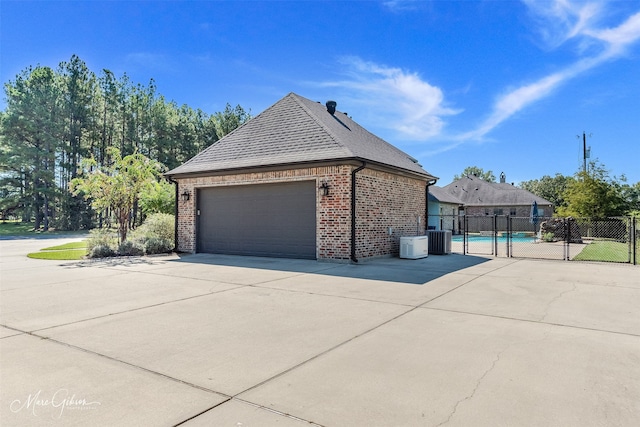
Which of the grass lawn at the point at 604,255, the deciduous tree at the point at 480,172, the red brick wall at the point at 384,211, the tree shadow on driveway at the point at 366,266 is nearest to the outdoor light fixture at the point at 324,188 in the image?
the red brick wall at the point at 384,211

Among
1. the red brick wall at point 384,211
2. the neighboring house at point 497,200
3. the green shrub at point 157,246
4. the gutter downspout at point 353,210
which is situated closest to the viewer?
the gutter downspout at point 353,210

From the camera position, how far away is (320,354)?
378cm

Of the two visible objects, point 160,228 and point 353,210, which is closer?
point 353,210

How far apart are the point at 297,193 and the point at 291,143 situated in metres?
1.97

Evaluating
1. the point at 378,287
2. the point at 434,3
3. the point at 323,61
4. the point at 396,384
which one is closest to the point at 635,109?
the point at 434,3

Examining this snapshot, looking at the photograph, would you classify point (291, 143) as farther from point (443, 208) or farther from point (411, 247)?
point (443, 208)

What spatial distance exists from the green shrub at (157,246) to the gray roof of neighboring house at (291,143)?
109 inches

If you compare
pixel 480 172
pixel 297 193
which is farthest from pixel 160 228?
pixel 480 172

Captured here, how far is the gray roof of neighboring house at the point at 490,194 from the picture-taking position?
3541 cm

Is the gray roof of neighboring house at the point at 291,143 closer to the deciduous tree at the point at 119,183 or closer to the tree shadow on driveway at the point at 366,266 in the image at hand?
the deciduous tree at the point at 119,183

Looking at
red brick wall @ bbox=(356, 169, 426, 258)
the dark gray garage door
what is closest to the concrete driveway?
red brick wall @ bbox=(356, 169, 426, 258)

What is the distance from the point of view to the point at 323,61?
15977 millimetres

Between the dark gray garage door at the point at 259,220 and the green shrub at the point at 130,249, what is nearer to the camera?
the dark gray garage door at the point at 259,220

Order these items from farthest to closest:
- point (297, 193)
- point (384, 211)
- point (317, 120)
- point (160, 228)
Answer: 1. point (160, 228)
2. point (317, 120)
3. point (384, 211)
4. point (297, 193)
